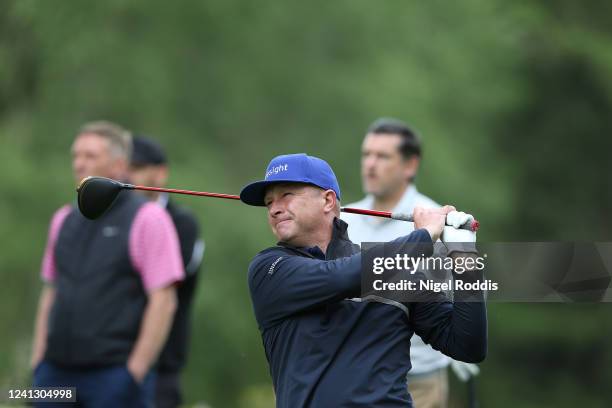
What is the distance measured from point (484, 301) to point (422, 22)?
11892mm

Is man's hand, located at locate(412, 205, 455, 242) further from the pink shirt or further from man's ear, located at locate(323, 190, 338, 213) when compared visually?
the pink shirt

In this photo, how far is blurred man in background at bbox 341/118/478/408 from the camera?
6285 millimetres

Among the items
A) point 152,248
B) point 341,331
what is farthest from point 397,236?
point 341,331

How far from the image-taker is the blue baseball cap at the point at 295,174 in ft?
14.5

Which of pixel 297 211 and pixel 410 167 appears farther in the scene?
pixel 410 167

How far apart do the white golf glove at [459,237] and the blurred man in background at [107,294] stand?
2885 mm

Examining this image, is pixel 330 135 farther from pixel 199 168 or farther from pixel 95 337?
pixel 95 337

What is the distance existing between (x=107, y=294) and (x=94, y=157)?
817 millimetres

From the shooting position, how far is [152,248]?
6.73m

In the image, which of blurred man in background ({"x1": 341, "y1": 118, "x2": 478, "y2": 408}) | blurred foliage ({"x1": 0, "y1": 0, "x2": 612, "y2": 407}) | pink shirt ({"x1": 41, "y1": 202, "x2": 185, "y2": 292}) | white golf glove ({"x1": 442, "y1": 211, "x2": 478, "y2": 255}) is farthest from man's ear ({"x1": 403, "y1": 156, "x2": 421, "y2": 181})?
blurred foliage ({"x1": 0, "y1": 0, "x2": 612, "y2": 407})

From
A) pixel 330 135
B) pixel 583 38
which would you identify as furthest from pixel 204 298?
pixel 583 38

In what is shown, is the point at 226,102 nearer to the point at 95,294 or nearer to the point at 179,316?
the point at 179,316

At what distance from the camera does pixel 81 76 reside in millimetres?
14117

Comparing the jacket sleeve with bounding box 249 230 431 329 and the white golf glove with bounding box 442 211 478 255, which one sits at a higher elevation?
the white golf glove with bounding box 442 211 478 255
